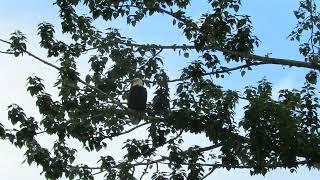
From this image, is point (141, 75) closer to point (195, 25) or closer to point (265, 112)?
point (195, 25)

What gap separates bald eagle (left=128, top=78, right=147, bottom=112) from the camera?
13547 millimetres

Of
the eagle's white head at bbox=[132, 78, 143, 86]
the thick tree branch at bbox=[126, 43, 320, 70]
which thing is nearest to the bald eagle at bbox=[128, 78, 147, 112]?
the eagle's white head at bbox=[132, 78, 143, 86]

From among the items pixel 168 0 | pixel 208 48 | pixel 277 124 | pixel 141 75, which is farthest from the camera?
pixel 141 75

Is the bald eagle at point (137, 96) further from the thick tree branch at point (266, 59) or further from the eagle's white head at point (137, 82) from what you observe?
the thick tree branch at point (266, 59)

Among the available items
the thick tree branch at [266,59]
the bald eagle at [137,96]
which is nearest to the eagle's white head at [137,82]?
the bald eagle at [137,96]

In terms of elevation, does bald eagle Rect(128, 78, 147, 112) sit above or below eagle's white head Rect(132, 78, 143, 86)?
below

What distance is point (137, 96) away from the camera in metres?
13.8

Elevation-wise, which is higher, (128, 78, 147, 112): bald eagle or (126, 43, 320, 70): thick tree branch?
(126, 43, 320, 70): thick tree branch

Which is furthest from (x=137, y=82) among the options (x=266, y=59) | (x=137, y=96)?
(x=266, y=59)

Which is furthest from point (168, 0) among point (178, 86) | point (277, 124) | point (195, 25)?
point (277, 124)

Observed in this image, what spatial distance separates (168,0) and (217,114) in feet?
7.62

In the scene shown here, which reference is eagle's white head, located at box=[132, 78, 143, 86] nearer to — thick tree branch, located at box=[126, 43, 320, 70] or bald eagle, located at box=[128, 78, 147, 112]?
bald eagle, located at box=[128, 78, 147, 112]

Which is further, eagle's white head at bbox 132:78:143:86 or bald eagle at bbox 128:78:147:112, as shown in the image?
eagle's white head at bbox 132:78:143:86

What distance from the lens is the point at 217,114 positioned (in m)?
12.5
